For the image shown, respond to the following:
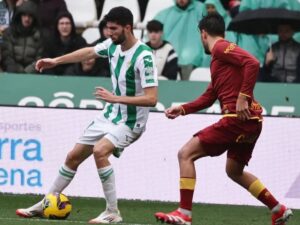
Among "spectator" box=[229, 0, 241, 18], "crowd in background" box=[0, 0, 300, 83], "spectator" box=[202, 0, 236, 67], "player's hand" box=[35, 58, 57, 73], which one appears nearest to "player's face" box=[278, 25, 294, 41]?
"crowd in background" box=[0, 0, 300, 83]

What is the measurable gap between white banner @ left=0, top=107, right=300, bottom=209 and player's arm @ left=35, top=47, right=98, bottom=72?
8.52 ft

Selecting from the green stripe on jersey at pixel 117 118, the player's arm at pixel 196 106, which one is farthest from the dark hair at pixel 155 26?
the player's arm at pixel 196 106

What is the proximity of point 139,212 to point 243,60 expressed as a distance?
280 cm

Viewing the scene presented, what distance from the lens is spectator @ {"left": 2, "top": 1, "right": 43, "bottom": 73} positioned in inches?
622

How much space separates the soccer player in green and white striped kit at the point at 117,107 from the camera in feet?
32.9

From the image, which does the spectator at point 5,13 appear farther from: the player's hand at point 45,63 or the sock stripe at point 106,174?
the sock stripe at point 106,174

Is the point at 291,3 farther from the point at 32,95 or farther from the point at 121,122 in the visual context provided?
the point at 121,122

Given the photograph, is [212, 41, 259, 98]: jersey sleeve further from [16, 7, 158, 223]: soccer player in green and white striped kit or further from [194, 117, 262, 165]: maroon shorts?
[16, 7, 158, 223]: soccer player in green and white striped kit

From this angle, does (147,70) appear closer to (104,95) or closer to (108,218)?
(104,95)

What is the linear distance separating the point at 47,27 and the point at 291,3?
362 cm

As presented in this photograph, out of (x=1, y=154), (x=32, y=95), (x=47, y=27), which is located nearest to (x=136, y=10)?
(x=47, y=27)

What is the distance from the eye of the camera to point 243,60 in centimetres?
939

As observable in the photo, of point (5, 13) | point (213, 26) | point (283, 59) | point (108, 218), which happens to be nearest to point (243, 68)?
point (213, 26)

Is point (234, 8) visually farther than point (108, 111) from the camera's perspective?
Yes
